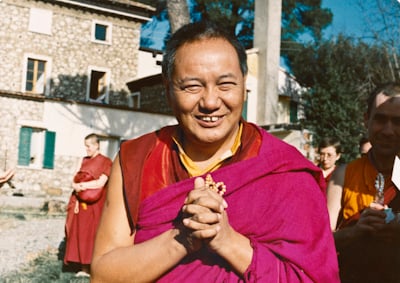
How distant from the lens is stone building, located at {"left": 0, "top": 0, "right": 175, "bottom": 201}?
80.7 ft

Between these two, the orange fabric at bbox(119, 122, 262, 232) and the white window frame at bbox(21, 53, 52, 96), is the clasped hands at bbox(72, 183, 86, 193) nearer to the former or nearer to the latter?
the orange fabric at bbox(119, 122, 262, 232)

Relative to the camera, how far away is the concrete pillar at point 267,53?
1761 centimetres

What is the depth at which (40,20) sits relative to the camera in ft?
90.5

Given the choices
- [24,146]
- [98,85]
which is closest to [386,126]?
[24,146]

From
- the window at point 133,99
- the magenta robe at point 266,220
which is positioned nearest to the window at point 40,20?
the window at point 133,99

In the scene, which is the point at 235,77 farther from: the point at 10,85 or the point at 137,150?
the point at 10,85

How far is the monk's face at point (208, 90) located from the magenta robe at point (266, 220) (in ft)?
0.48

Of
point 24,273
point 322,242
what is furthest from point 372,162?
point 24,273

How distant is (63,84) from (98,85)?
2111mm

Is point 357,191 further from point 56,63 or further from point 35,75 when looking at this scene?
point 56,63

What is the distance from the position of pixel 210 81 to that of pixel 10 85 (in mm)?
26039

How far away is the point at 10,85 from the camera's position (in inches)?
1045

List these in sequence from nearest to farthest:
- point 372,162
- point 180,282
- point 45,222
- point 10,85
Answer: point 180,282 < point 372,162 < point 45,222 < point 10,85

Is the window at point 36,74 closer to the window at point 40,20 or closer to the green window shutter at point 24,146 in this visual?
the window at point 40,20
